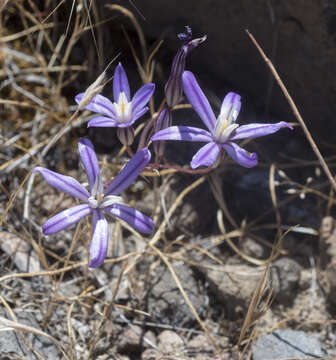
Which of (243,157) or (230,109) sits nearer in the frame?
(243,157)

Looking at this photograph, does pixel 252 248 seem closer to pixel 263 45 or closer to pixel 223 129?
pixel 223 129

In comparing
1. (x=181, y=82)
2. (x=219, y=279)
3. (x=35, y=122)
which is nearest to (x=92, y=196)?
(x=181, y=82)

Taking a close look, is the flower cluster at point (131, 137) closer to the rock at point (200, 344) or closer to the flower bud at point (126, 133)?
the flower bud at point (126, 133)

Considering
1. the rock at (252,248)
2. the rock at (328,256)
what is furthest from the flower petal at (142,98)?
the rock at (328,256)

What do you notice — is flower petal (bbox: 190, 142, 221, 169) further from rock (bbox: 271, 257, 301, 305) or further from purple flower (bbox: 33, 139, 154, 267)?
rock (bbox: 271, 257, 301, 305)

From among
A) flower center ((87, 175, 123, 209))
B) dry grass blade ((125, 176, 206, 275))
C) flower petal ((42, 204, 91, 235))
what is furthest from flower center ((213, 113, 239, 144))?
dry grass blade ((125, 176, 206, 275))

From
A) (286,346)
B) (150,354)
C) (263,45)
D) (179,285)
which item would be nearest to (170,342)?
(150,354)
